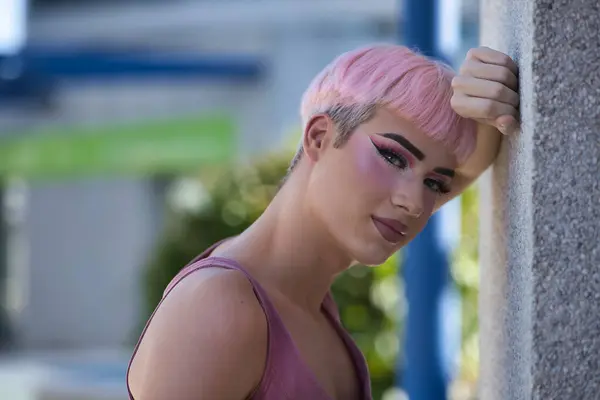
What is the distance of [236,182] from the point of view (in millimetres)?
7340

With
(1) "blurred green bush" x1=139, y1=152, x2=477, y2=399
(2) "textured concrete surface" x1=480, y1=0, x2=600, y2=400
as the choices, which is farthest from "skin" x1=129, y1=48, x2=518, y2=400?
(1) "blurred green bush" x1=139, y1=152, x2=477, y2=399

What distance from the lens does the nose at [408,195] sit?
6.13ft

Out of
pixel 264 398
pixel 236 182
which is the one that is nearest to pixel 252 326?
pixel 264 398

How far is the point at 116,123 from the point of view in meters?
16.7

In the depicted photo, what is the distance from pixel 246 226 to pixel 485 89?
18.0ft

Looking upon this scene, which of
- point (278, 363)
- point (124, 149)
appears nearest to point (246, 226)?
point (278, 363)

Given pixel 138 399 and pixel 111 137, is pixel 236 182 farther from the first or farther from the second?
pixel 111 137

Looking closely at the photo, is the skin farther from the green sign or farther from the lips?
the green sign

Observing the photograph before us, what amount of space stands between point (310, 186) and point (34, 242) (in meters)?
16.9

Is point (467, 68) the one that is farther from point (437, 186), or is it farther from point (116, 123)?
point (116, 123)

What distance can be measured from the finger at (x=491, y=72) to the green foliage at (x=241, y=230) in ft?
12.7

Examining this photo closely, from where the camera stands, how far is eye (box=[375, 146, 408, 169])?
1869 millimetres

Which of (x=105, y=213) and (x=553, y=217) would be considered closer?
(x=553, y=217)

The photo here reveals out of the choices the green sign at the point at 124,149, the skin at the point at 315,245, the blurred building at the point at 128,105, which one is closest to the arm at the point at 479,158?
the skin at the point at 315,245
